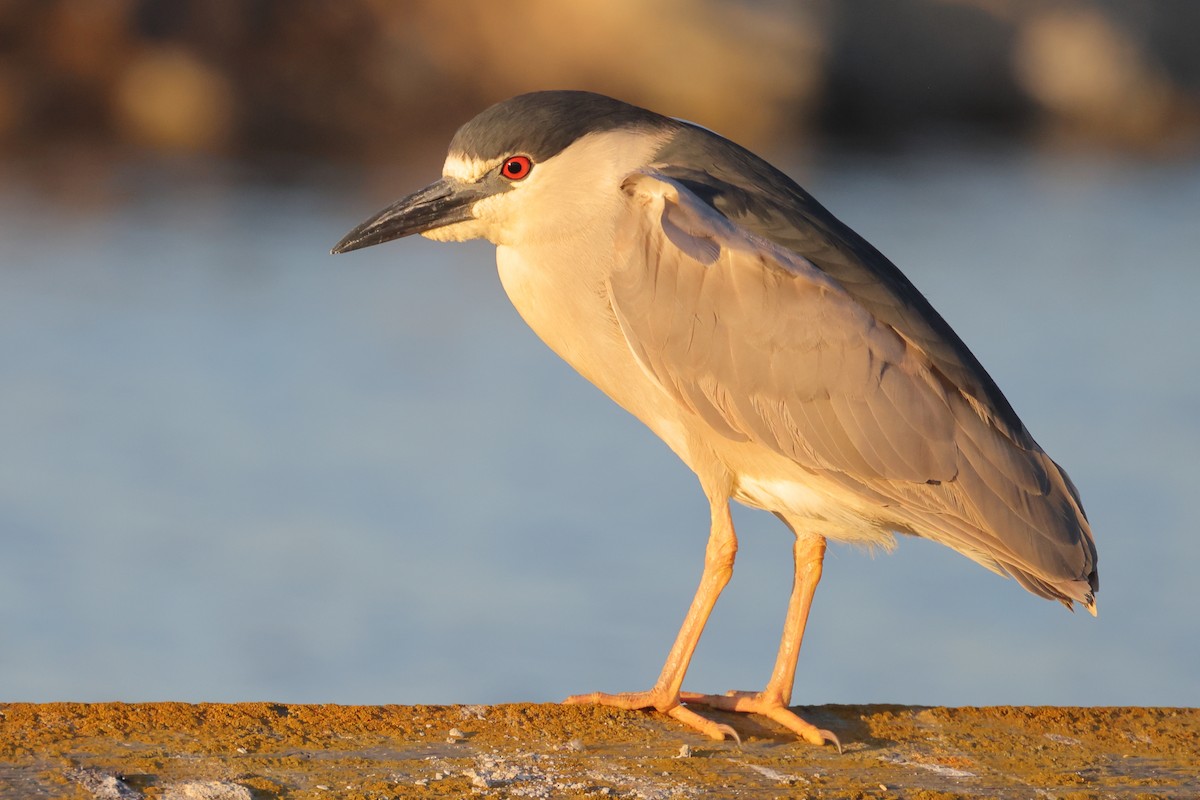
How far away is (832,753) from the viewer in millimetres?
4336

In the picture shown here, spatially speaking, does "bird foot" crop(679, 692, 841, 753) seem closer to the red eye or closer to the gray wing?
the gray wing

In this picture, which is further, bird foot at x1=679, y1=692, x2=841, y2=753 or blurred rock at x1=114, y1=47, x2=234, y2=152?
blurred rock at x1=114, y1=47, x2=234, y2=152

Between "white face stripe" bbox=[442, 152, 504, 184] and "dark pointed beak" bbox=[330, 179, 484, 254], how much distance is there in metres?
0.02

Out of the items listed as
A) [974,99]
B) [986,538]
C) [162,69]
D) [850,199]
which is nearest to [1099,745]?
[986,538]

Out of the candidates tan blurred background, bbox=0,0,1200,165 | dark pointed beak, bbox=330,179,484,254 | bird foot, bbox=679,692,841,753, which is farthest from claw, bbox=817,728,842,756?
tan blurred background, bbox=0,0,1200,165

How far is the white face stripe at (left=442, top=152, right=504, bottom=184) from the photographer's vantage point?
4992 millimetres

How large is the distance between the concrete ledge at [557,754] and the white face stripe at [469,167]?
62.8 inches

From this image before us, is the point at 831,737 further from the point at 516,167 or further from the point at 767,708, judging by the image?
the point at 516,167

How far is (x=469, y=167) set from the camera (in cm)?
500

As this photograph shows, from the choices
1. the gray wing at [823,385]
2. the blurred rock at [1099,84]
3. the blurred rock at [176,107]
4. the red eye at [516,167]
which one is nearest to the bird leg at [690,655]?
the gray wing at [823,385]

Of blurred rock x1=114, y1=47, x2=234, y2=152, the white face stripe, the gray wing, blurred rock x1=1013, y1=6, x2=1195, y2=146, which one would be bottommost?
the gray wing

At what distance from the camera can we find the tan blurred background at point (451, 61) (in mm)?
23422

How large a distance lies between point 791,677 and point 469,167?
1.78m

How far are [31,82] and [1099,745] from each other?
2232 centimetres
